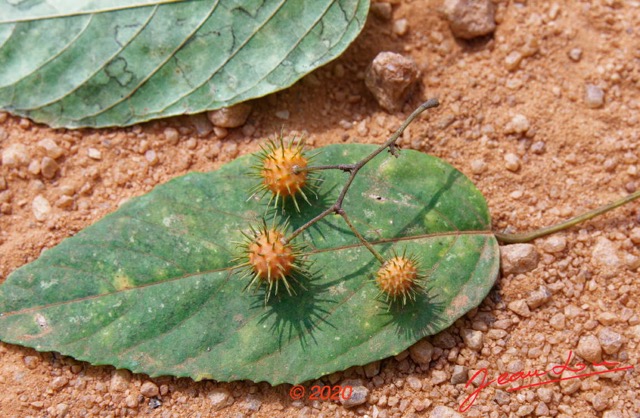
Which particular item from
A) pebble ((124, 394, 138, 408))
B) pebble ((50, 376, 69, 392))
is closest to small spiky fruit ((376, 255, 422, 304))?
pebble ((124, 394, 138, 408))

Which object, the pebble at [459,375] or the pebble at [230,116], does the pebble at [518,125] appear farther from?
the pebble at [230,116]

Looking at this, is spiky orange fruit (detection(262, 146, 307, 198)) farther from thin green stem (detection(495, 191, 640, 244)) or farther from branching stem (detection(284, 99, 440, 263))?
thin green stem (detection(495, 191, 640, 244))

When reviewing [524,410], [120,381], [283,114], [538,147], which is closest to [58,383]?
[120,381]

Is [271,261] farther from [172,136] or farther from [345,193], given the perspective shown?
[172,136]

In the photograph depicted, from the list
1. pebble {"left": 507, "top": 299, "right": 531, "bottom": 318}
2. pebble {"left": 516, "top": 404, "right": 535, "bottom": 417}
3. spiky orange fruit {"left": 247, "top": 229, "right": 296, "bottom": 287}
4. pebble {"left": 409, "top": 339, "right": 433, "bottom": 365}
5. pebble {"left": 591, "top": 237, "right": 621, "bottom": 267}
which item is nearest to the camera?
spiky orange fruit {"left": 247, "top": 229, "right": 296, "bottom": 287}

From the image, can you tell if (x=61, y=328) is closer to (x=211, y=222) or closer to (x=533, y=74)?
(x=211, y=222)

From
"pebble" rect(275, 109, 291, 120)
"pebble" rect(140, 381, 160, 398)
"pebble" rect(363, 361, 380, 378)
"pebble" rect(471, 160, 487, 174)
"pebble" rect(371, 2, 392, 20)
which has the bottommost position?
"pebble" rect(363, 361, 380, 378)

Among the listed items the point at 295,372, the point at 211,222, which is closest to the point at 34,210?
the point at 211,222

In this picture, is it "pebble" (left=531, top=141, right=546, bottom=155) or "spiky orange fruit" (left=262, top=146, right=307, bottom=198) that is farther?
"pebble" (left=531, top=141, right=546, bottom=155)
